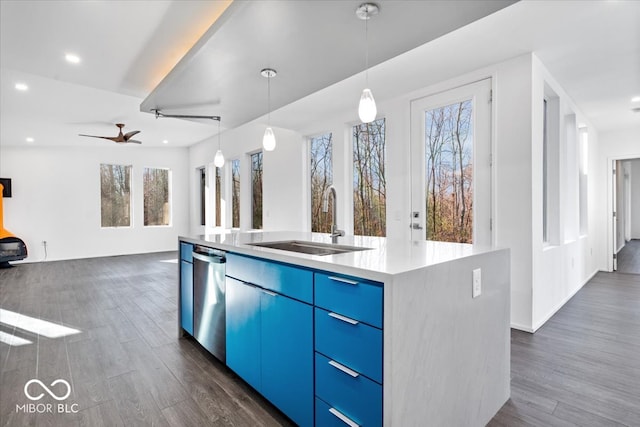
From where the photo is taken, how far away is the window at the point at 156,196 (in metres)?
8.95

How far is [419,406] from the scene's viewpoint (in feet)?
4.30

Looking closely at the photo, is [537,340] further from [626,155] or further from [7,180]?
[7,180]

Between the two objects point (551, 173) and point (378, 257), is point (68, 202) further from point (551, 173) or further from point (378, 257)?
point (551, 173)

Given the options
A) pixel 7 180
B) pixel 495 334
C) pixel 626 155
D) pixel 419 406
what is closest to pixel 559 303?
pixel 495 334

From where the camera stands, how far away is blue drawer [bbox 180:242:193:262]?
2818mm

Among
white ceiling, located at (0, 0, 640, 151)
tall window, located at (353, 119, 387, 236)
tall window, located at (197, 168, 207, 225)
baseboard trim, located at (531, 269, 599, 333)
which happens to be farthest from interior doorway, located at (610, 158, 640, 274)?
tall window, located at (197, 168, 207, 225)

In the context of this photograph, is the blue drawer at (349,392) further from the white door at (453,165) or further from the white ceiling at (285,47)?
the white door at (453,165)

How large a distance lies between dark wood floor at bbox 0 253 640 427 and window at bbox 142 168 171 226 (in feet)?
16.7

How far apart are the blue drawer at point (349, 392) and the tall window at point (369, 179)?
3089 millimetres

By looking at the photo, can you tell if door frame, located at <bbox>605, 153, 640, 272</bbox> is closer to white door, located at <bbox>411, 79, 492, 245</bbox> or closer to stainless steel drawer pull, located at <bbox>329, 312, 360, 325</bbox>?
white door, located at <bbox>411, 79, 492, 245</bbox>

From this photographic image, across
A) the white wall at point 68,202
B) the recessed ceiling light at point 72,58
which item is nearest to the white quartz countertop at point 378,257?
the recessed ceiling light at point 72,58

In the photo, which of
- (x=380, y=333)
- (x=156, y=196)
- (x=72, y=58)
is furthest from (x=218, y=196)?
(x=380, y=333)

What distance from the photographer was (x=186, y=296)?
9.43ft

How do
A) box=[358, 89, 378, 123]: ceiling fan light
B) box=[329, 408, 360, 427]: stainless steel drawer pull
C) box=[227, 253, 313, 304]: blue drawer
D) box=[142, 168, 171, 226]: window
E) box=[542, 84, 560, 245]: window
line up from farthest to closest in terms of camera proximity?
1. box=[142, 168, 171, 226]: window
2. box=[542, 84, 560, 245]: window
3. box=[358, 89, 378, 123]: ceiling fan light
4. box=[227, 253, 313, 304]: blue drawer
5. box=[329, 408, 360, 427]: stainless steel drawer pull
